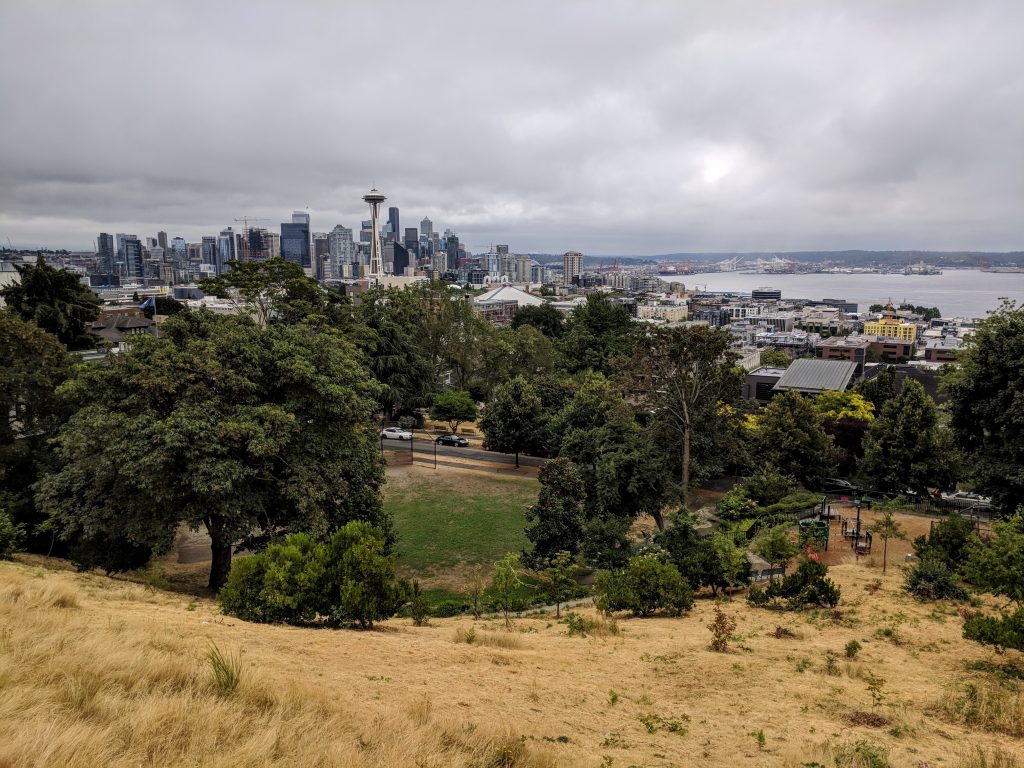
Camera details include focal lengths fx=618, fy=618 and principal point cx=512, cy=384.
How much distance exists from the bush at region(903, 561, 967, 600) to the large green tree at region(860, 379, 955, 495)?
10502mm

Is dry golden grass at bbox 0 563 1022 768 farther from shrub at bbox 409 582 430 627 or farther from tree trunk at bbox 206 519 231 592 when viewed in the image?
tree trunk at bbox 206 519 231 592

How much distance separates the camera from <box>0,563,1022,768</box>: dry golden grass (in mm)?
5598

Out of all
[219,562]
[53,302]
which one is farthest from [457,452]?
[53,302]

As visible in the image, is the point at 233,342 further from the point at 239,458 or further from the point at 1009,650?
the point at 1009,650

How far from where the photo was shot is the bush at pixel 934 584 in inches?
523

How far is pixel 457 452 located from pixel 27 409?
754 inches

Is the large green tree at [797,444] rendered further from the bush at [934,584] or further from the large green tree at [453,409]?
the large green tree at [453,409]

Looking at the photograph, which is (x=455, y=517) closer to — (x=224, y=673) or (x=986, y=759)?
(x=224, y=673)

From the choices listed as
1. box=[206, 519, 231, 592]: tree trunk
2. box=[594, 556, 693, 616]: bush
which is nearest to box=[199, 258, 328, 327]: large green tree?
box=[206, 519, 231, 592]: tree trunk

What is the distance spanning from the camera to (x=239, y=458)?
1454cm

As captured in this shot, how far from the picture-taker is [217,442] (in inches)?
538

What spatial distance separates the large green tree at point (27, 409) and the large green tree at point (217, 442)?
143cm

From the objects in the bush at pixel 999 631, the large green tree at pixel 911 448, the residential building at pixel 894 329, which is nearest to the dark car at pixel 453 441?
the large green tree at pixel 911 448

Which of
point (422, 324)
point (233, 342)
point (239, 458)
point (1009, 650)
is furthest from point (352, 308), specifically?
point (1009, 650)
